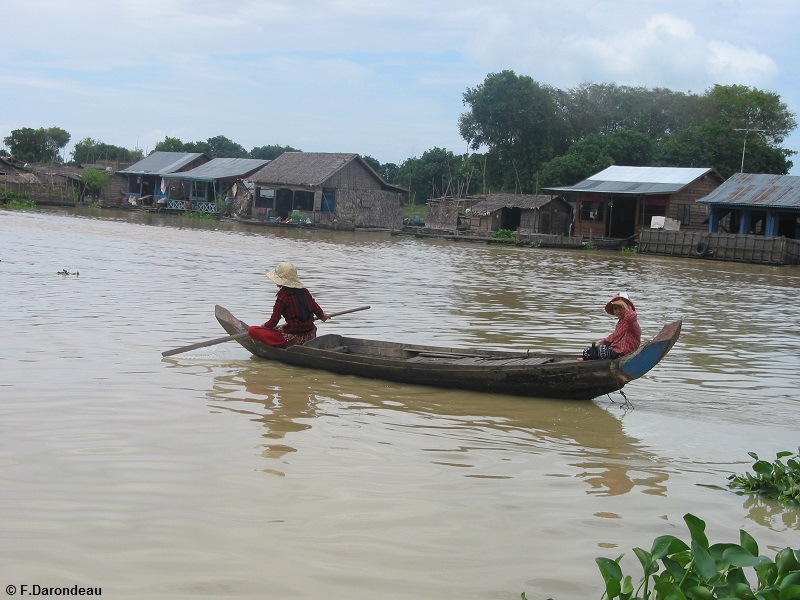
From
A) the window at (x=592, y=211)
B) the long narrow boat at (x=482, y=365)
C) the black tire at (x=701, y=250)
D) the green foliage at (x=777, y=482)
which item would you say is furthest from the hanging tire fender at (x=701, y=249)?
the green foliage at (x=777, y=482)

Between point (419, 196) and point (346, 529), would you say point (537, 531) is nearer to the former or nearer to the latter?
point (346, 529)

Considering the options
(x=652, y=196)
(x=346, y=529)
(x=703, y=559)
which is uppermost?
(x=652, y=196)

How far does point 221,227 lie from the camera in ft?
119

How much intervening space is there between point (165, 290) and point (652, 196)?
23.9 meters

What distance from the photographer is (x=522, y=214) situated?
37.2 m

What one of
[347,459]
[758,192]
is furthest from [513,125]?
[347,459]

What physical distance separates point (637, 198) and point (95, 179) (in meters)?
30.3

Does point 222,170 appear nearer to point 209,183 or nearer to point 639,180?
point 209,183

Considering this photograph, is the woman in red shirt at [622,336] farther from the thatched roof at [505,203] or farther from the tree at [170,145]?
the tree at [170,145]

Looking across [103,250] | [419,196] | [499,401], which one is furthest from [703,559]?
[419,196]

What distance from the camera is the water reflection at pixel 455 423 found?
18.3 ft

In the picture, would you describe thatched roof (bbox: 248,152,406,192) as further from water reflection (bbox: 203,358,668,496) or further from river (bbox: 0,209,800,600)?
water reflection (bbox: 203,358,668,496)

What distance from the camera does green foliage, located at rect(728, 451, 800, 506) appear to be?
501 cm

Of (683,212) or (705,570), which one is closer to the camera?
(705,570)
